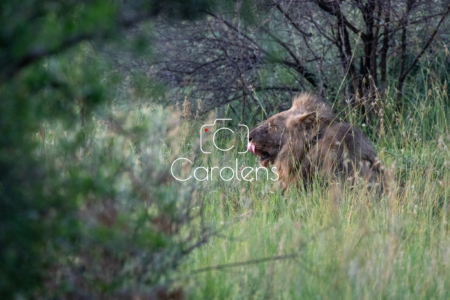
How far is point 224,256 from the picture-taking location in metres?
2.90

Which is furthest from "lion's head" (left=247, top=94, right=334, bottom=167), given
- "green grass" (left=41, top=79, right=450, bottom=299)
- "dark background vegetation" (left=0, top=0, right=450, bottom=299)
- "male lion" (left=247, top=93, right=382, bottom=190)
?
"dark background vegetation" (left=0, top=0, right=450, bottom=299)

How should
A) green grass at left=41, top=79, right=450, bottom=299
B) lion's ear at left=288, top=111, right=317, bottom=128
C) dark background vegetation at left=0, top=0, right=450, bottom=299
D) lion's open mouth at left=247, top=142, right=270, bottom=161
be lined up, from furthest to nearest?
lion's open mouth at left=247, top=142, right=270, bottom=161 → lion's ear at left=288, top=111, right=317, bottom=128 → green grass at left=41, top=79, right=450, bottom=299 → dark background vegetation at left=0, top=0, right=450, bottom=299

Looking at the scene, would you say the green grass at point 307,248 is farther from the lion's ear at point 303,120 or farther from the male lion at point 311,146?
the lion's ear at point 303,120

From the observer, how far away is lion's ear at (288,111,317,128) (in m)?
4.48

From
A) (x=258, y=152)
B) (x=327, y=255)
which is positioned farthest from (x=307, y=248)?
(x=258, y=152)

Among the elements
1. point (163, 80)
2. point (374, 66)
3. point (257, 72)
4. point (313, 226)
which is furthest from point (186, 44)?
point (313, 226)

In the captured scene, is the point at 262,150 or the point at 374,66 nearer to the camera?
the point at 262,150

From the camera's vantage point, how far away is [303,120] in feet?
15.0

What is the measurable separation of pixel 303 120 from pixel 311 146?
251 millimetres

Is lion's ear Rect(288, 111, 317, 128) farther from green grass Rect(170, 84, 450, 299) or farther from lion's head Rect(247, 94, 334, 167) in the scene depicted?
green grass Rect(170, 84, 450, 299)

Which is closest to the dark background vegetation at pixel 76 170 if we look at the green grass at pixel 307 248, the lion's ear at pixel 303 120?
the green grass at pixel 307 248

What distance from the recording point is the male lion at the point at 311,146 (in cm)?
428

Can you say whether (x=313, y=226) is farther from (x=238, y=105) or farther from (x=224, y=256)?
(x=238, y=105)

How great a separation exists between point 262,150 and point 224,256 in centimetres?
217
